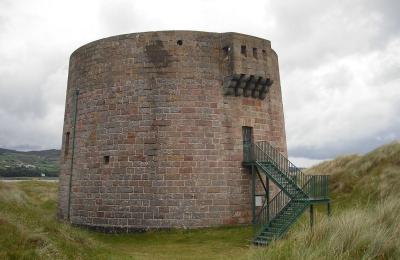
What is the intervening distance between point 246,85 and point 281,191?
442cm

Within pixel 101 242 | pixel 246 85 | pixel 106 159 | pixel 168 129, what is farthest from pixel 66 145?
pixel 246 85

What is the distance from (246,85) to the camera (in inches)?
635

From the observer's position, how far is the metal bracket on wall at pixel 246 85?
15.7 m

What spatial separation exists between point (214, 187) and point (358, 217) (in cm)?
736

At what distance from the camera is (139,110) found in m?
15.4

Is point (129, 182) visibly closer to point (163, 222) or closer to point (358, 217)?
point (163, 222)

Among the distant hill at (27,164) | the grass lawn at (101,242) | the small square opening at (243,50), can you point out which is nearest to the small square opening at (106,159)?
the grass lawn at (101,242)

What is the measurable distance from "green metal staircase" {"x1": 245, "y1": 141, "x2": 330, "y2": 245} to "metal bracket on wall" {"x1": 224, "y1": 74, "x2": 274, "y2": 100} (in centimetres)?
206

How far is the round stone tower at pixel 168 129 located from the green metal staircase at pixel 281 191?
596 mm

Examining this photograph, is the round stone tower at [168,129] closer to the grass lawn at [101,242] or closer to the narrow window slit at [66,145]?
the grass lawn at [101,242]

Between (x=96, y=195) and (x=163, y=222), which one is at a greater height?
(x=96, y=195)

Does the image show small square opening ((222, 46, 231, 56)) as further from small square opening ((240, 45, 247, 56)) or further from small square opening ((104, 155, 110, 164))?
small square opening ((104, 155, 110, 164))

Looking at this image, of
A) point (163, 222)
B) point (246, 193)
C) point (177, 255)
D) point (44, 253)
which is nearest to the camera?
point (44, 253)

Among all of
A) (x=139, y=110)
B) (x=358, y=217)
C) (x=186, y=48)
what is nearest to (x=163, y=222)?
(x=139, y=110)
